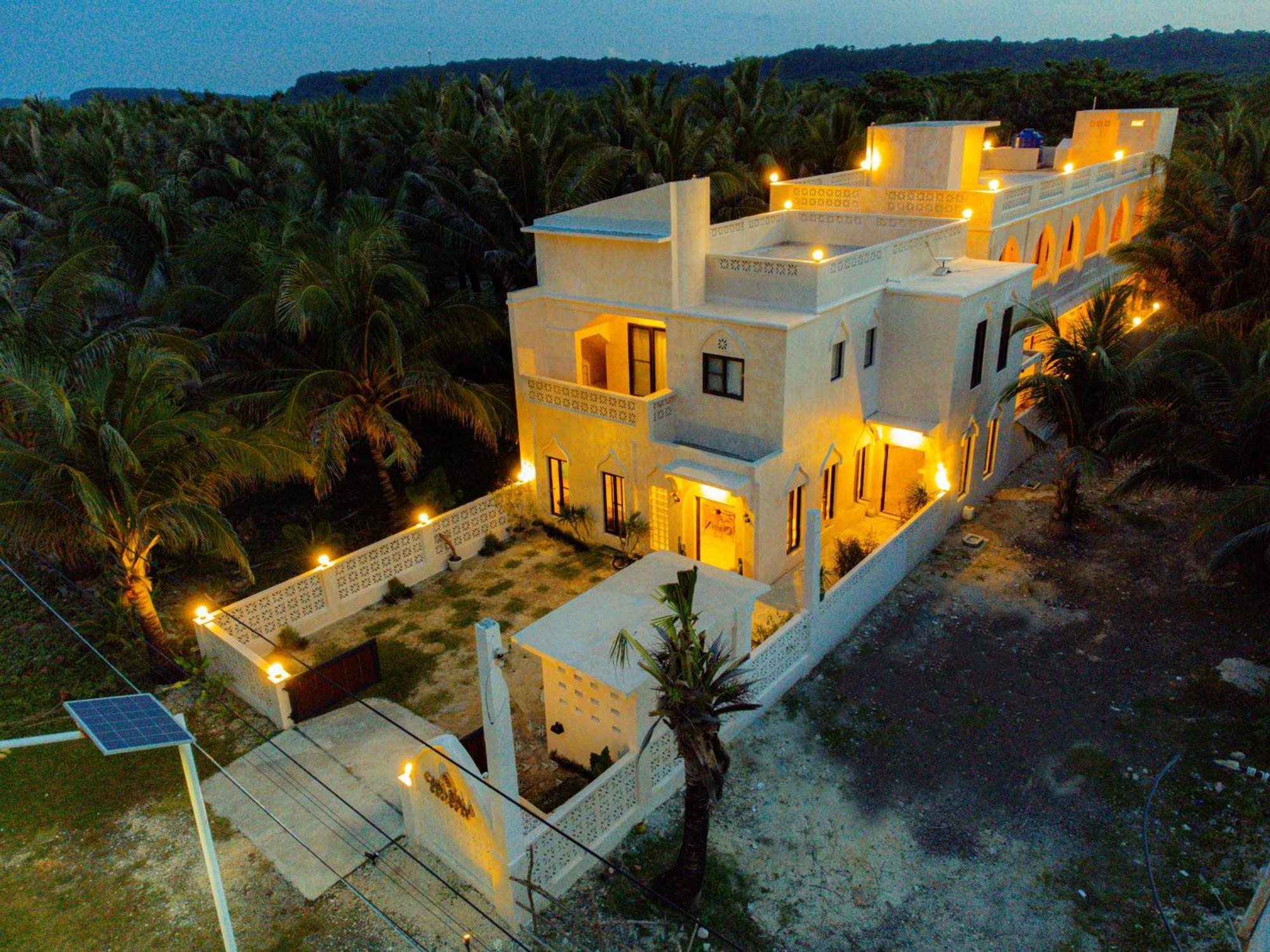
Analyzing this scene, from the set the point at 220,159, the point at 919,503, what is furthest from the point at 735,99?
the point at 919,503

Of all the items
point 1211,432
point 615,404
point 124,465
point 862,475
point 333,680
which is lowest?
point 333,680

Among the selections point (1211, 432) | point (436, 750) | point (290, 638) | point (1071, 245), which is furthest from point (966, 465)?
point (290, 638)

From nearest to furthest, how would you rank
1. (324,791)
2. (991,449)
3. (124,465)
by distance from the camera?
1. (324,791)
2. (124,465)
3. (991,449)

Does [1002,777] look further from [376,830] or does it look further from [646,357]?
[646,357]

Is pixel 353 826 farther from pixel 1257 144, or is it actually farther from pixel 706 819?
pixel 1257 144

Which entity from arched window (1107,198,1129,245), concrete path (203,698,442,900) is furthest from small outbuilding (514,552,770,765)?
arched window (1107,198,1129,245)

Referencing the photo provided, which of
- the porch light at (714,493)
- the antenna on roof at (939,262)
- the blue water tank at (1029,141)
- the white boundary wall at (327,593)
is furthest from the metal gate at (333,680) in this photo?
the blue water tank at (1029,141)

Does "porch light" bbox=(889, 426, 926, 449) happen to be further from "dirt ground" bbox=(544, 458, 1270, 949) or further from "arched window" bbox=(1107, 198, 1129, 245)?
"arched window" bbox=(1107, 198, 1129, 245)
